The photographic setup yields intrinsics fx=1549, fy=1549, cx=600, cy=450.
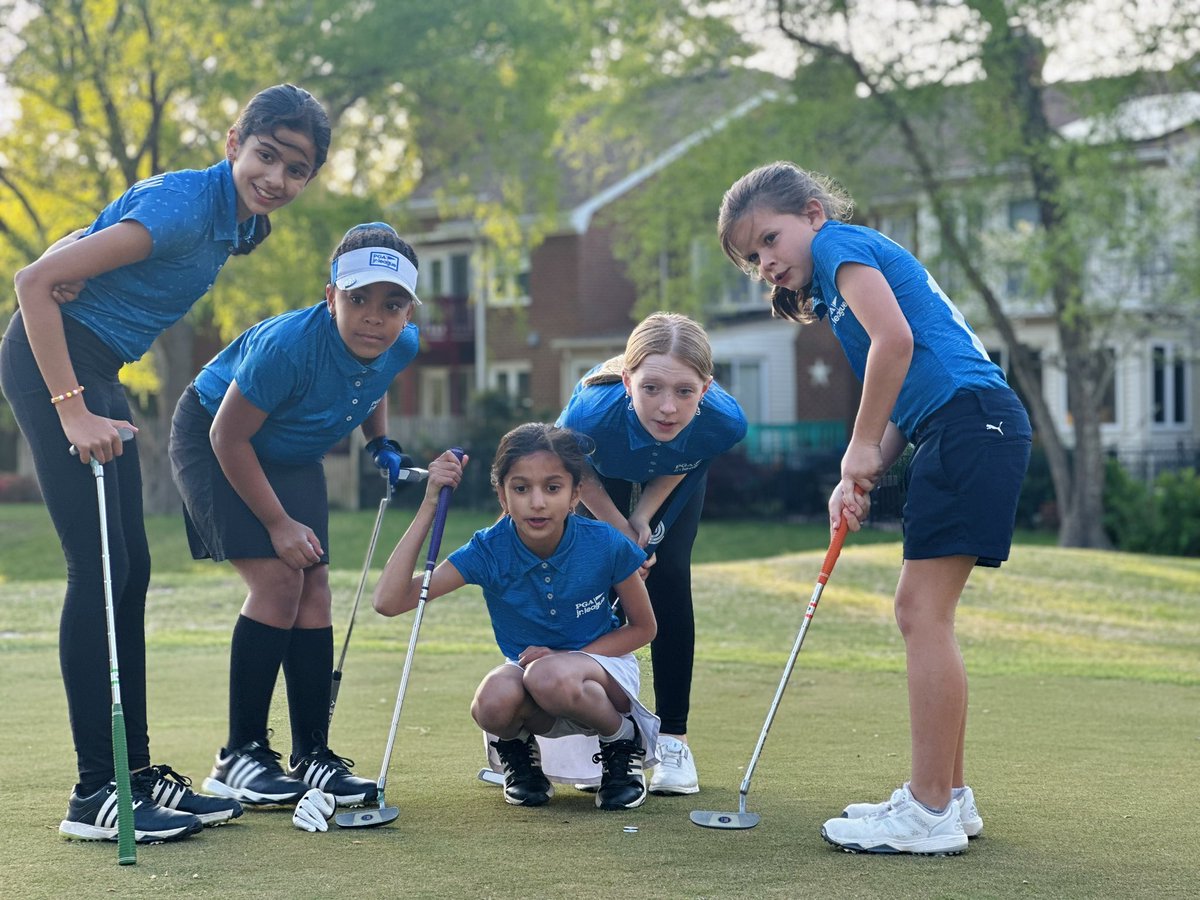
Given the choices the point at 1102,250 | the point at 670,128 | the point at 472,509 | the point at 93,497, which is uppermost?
the point at 670,128

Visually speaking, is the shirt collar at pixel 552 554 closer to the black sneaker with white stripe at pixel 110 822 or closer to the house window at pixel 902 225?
the black sneaker with white stripe at pixel 110 822

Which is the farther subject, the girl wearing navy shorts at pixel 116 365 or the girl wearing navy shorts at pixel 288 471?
the girl wearing navy shorts at pixel 288 471

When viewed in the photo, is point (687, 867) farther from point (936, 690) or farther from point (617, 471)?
point (617, 471)

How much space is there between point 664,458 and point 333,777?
1291 millimetres

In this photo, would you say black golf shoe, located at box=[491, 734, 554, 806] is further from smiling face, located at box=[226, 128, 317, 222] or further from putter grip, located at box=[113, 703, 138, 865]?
smiling face, located at box=[226, 128, 317, 222]

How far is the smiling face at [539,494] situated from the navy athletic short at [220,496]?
0.54 metres

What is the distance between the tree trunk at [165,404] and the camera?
24.7 meters

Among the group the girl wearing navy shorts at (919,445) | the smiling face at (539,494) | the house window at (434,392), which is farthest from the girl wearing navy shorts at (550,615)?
the house window at (434,392)

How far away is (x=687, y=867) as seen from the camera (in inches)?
130

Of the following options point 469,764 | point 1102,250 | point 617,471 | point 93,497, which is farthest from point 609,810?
point 1102,250

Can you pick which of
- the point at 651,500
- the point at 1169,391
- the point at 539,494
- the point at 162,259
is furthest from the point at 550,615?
the point at 1169,391

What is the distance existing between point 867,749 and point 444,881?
2086 mm

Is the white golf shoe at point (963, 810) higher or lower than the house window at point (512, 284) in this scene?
lower

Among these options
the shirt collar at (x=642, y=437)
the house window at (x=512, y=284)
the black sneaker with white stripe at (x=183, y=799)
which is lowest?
the black sneaker with white stripe at (x=183, y=799)
